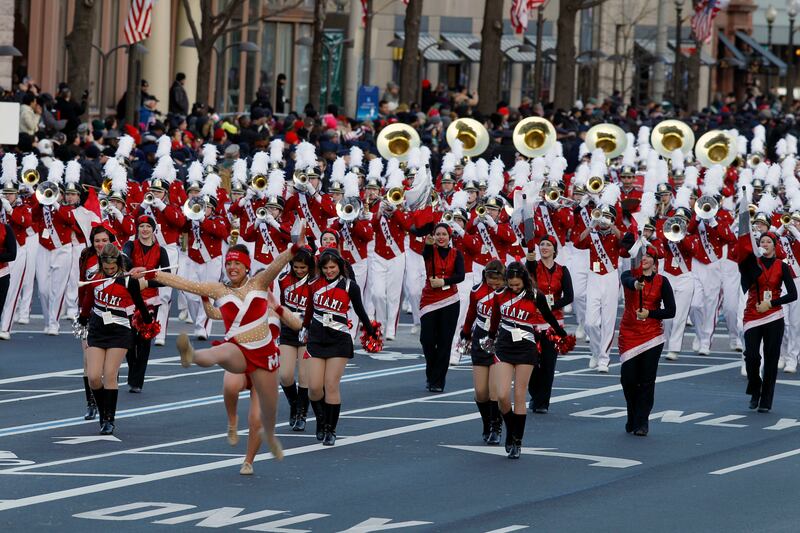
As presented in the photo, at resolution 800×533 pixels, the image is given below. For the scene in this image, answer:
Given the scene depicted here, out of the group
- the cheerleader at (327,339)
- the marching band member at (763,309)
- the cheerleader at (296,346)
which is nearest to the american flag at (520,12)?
the marching band member at (763,309)

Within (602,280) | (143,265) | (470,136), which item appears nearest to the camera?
(143,265)

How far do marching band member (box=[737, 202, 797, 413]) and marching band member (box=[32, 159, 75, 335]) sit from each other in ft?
28.8

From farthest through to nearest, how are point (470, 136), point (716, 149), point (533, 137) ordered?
point (716, 149) < point (533, 137) < point (470, 136)

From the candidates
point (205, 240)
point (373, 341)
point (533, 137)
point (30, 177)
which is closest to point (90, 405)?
point (373, 341)

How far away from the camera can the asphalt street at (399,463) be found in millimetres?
13680

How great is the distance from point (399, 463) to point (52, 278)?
9.87 m

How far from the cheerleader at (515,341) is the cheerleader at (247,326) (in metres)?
2.24

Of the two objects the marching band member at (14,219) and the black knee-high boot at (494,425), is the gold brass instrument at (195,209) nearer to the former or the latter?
the marching band member at (14,219)

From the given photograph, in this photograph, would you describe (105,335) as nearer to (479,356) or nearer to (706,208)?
(479,356)

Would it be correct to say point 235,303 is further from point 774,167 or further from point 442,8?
point 442,8

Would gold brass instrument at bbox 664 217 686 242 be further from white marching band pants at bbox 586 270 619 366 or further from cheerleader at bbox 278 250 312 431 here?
cheerleader at bbox 278 250 312 431

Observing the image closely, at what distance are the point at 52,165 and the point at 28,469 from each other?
34.4 ft

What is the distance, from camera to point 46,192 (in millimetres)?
24672

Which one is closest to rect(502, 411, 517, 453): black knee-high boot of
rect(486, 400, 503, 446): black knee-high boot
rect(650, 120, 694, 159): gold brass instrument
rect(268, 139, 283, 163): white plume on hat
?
rect(486, 400, 503, 446): black knee-high boot
